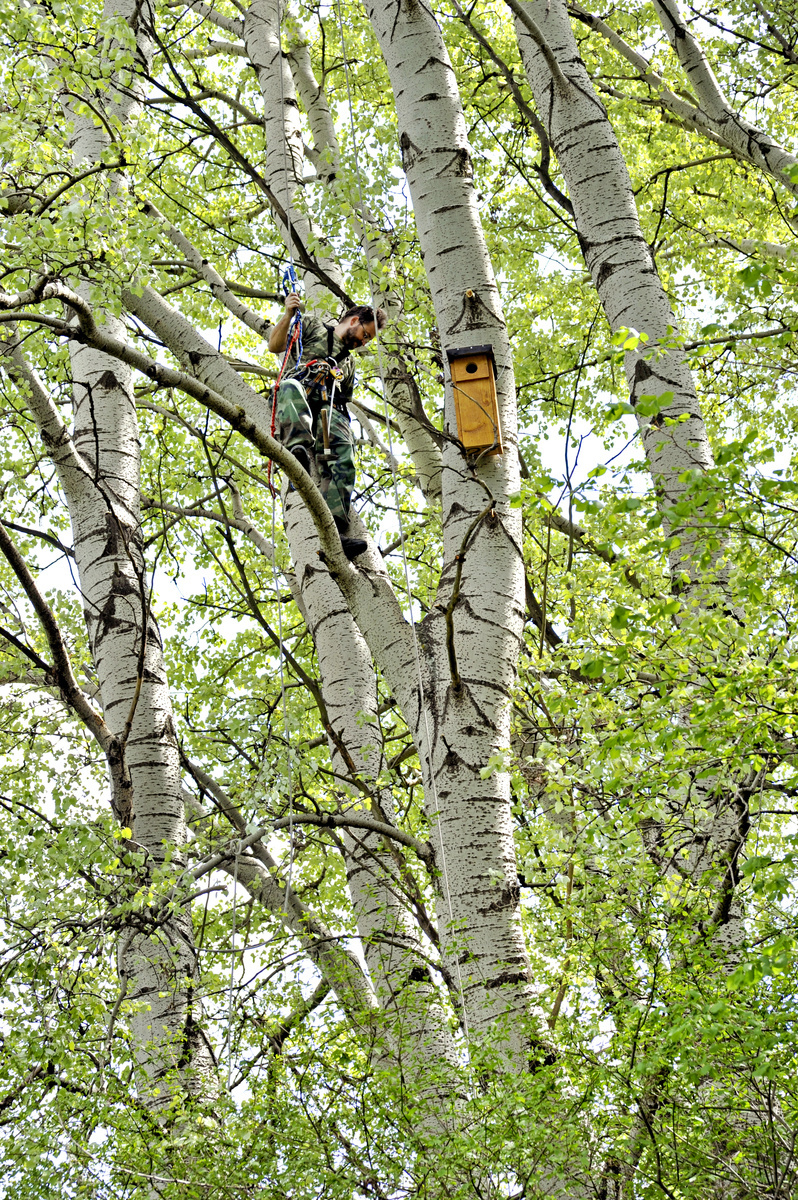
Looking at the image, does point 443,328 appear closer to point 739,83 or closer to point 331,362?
point 331,362

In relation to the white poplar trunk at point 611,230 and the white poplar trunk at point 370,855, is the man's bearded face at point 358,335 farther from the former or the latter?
the white poplar trunk at point 611,230

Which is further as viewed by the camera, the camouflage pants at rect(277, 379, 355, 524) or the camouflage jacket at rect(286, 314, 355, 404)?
the camouflage jacket at rect(286, 314, 355, 404)

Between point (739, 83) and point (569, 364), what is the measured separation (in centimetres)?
239

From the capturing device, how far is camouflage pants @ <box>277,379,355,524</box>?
4.61 m

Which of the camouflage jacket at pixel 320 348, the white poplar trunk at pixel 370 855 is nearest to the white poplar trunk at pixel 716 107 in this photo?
the camouflage jacket at pixel 320 348

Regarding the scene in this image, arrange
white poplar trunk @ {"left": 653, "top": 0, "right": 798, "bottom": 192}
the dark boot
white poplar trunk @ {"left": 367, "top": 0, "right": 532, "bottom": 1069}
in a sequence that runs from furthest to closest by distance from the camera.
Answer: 1. white poplar trunk @ {"left": 653, "top": 0, "right": 798, "bottom": 192}
2. the dark boot
3. white poplar trunk @ {"left": 367, "top": 0, "right": 532, "bottom": 1069}

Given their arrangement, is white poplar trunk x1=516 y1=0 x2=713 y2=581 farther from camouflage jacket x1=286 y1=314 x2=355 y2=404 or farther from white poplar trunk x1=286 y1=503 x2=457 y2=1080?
white poplar trunk x1=286 y1=503 x2=457 y2=1080

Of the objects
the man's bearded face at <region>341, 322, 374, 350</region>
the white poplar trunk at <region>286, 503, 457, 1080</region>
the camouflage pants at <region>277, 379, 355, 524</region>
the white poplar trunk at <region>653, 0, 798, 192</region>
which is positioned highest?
the white poplar trunk at <region>653, 0, 798, 192</region>

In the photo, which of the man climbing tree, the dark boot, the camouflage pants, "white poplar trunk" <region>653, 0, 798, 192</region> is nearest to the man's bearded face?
the man climbing tree

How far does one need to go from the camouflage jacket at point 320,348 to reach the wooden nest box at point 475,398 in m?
1.46

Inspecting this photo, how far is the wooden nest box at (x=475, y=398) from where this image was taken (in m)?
3.54

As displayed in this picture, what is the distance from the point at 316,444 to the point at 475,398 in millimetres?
A: 1368

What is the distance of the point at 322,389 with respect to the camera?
5016mm

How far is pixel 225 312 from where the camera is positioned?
31.5 feet
